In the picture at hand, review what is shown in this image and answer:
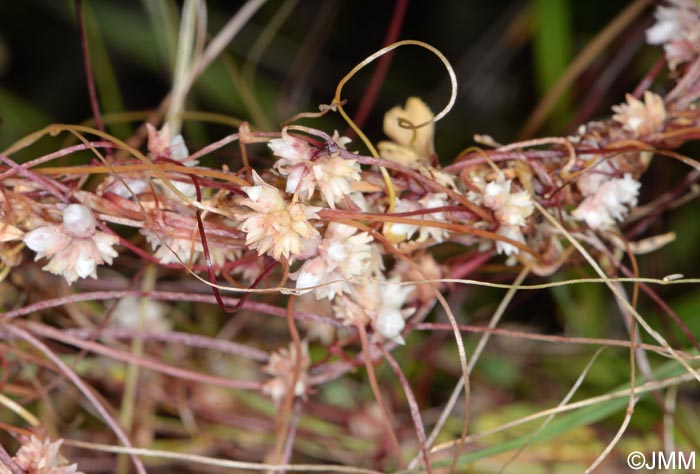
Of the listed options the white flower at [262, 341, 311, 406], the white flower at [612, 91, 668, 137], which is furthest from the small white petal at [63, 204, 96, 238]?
the white flower at [612, 91, 668, 137]

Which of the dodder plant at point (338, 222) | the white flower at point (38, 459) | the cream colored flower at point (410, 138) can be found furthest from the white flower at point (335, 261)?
the white flower at point (38, 459)

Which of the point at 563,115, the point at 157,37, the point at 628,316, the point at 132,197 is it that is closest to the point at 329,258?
the point at 132,197

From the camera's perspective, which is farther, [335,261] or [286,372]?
[286,372]

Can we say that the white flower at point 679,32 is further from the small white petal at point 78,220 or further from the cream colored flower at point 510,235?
the small white petal at point 78,220

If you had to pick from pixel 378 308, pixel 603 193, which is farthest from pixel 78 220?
pixel 603 193

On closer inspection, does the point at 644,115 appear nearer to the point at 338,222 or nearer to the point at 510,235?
the point at 510,235

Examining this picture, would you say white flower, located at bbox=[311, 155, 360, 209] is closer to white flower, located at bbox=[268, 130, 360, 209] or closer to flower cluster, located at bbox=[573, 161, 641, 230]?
white flower, located at bbox=[268, 130, 360, 209]

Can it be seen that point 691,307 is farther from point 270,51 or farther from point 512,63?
point 270,51
